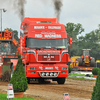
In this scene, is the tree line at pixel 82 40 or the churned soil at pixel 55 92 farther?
the tree line at pixel 82 40

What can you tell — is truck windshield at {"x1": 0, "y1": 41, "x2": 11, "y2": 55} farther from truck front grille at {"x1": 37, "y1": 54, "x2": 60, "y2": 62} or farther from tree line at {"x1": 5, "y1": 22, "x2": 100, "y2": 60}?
tree line at {"x1": 5, "y1": 22, "x2": 100, "y2": 60}

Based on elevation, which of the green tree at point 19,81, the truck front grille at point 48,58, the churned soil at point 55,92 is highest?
the truck front grille at point 48,58

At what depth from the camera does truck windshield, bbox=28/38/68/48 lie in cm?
1725

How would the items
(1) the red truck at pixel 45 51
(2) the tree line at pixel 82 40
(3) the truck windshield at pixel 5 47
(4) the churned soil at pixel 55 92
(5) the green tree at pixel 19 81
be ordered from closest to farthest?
(5) the green tree at pixel 19 81, (4) the churned soil at pixel 55 92, (1) the red truck at pixel 45 51, (3) the truck windshield at pixel 5 47, (2) the tree line at pixel 82 40

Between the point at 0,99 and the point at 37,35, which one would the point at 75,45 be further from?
the point at 0,99

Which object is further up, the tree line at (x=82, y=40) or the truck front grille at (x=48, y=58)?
the tree line at (x=82, y=40)

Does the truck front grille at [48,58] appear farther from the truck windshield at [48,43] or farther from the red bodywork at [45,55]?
the truck windshield at [48,43]

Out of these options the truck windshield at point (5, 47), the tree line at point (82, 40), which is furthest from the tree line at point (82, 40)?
the truck windshield at point (5, 47)

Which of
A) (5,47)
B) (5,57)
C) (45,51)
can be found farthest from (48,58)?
(5,47)

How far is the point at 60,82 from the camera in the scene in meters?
19.2

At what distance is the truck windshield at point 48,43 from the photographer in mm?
17250

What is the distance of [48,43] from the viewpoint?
1741 cm

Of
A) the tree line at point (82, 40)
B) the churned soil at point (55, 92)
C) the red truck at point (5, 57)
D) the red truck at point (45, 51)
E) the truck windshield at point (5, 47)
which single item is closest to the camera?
the churned soil at point (55, 92)

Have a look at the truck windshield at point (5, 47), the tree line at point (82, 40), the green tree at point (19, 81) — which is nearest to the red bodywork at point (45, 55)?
the truck windshield at point (5, 47)
